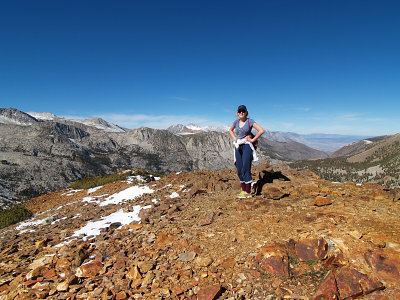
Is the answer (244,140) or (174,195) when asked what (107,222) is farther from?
(244,140)

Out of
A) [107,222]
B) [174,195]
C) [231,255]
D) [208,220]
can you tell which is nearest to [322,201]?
[208,220]

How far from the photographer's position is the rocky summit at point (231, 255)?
3990 mm

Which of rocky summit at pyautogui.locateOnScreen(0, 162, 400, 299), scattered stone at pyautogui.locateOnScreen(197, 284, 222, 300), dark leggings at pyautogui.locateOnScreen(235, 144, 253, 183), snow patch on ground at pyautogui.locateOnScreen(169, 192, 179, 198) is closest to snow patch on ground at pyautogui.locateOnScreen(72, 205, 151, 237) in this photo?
rocky summit at pyautogui.locateOnScreen(0, 162, 400, 299)

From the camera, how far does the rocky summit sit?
3.99 m

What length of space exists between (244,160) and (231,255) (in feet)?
13.0

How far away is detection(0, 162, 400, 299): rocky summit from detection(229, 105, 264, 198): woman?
127cm

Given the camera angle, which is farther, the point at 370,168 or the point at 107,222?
the point at 370,168

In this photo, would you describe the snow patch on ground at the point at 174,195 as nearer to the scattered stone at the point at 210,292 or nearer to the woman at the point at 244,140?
the woman at the point at 244,140

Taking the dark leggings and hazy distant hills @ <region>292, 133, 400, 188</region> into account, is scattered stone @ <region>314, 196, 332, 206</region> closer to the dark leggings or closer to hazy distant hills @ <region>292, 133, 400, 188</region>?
the dark leggings

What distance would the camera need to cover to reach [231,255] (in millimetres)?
4918

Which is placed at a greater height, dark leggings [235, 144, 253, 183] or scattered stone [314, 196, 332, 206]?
dark leggings [235, 144, 253, 183]

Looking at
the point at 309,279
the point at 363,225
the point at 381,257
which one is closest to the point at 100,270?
the point at 309,279

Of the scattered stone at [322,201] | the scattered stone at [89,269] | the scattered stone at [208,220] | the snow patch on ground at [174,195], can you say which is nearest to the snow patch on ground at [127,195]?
the snow patch on ground at [174,195]

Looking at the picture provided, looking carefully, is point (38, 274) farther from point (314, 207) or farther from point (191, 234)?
point (314, 207)
